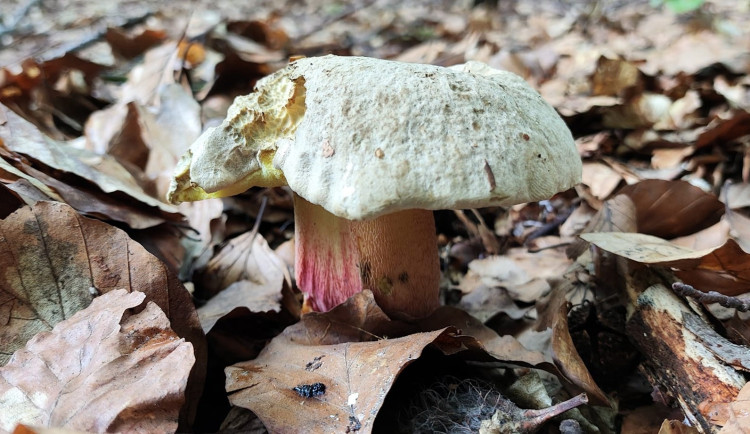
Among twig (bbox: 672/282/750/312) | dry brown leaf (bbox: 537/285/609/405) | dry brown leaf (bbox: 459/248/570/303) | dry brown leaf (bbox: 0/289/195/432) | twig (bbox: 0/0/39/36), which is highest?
twig (bbox: 0/0/39/36)

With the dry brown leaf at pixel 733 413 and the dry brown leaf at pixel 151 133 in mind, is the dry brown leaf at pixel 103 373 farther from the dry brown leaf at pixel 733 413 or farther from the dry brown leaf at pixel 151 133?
the dry brown leaf at pixel 151 133

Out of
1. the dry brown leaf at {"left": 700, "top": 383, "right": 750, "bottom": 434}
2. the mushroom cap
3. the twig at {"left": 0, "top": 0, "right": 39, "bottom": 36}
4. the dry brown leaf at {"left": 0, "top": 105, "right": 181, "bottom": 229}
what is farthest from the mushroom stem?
the twig at {"left": 0, "top": 0, "right": 39, "bottom": 36}

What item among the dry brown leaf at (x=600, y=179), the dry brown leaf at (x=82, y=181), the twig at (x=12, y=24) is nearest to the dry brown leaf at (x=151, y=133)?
the dry brown leaf at (x=82, y=181)

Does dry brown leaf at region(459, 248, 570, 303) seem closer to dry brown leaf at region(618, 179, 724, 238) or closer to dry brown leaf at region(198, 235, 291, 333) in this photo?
dry brown leaf at region(618, 179, 724, 238)

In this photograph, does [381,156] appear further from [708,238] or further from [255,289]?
[708,238]

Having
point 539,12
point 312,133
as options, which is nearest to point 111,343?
point 312,133

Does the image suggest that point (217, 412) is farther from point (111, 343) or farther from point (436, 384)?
point (436, 384)
